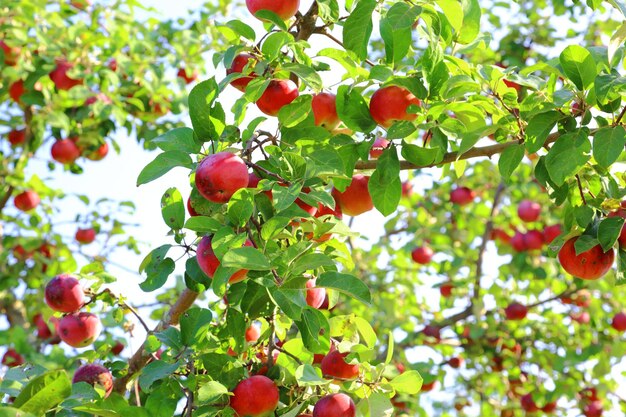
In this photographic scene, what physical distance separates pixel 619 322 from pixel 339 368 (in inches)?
121

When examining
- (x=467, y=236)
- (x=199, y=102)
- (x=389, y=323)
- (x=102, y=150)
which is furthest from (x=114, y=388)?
(x=467, y=236)

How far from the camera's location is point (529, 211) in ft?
13.8

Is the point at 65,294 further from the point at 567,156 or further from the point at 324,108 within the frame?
the point at 567,156

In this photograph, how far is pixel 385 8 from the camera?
1594 millimetres

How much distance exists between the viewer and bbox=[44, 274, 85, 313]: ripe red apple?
1915mm

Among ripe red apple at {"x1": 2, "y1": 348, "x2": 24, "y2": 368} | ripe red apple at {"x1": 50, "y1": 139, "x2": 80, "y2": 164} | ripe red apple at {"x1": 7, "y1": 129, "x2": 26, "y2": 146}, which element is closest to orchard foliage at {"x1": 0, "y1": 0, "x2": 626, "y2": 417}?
ripe red apple at {"x1": 2, "y1": 348, "x2": 24, "y2": 368}

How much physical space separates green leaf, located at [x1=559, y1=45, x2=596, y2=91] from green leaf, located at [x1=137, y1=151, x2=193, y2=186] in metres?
0.73

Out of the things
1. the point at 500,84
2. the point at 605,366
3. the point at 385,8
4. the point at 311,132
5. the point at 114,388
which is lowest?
the point at 114,388

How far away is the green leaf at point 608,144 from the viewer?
1.45m

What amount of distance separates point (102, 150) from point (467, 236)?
2.16 m

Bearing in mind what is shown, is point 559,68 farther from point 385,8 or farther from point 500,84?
point 385,8

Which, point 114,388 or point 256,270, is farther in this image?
point 114,388

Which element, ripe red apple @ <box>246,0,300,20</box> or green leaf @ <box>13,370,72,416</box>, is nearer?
green leaf @ <box>13,370,72,416</box>

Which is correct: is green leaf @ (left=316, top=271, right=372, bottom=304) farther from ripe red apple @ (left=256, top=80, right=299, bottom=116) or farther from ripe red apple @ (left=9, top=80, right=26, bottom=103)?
ripe red apple @ (left=9, top=80, right=26, bottom=103)
